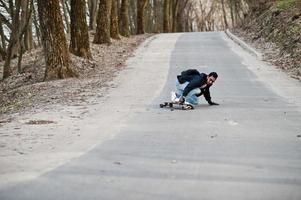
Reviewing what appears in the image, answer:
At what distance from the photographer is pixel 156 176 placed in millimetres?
6316

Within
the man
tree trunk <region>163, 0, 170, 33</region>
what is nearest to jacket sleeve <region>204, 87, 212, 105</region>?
the man

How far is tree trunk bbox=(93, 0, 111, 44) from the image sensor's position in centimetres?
2861

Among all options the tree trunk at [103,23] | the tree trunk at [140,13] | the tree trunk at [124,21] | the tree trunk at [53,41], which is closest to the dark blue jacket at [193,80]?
the tree trunk at [53,41]

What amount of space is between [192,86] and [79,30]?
11.2 meters

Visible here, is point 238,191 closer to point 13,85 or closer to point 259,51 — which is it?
point 13,85

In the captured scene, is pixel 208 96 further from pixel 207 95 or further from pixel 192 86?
pixel 192 86

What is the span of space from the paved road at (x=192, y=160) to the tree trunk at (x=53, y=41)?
6.15m

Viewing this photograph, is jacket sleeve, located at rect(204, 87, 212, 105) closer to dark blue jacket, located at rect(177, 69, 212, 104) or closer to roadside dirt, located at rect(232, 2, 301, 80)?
dark blue jacket, located at rect(177, 69, 212, 104)

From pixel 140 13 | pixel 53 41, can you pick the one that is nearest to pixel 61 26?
pixel 53 41

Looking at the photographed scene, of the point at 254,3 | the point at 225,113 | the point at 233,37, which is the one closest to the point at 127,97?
the point at 225,113

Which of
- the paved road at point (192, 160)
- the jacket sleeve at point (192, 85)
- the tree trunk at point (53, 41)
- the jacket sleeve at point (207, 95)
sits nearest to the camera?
the paved road at point (192, 160)

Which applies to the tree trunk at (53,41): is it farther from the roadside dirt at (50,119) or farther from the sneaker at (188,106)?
the sneaker at (188,106)

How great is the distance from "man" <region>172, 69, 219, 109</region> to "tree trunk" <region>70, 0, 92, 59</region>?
34.9 ft

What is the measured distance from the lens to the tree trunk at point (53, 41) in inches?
684
